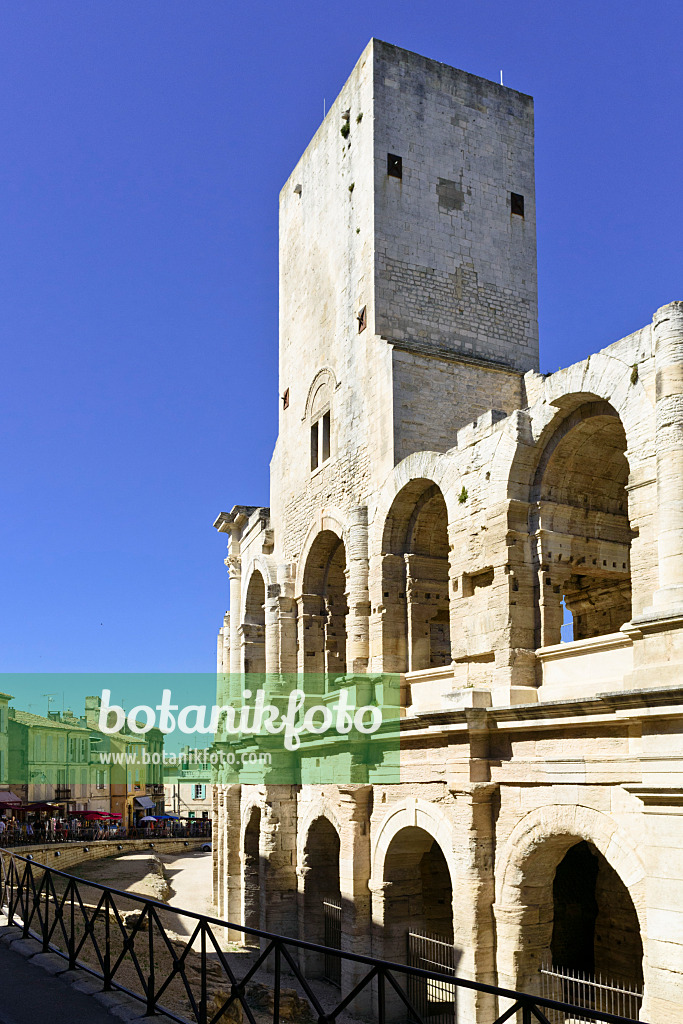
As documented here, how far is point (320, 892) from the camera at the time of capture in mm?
17984

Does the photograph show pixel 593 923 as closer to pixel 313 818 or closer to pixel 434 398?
pixel 313 818

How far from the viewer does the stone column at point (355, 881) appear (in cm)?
1499

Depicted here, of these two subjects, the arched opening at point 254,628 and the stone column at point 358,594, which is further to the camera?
the arched opening at point 254,628

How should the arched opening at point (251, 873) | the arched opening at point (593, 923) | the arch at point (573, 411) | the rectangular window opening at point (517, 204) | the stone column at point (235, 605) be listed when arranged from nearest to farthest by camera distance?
the arch at point (573, 411) < the arched opening at point (593, 923) < the rectangular window opening at point (517, 204) < the arched opening at point (251, 873) < the stone column at point (235, 605)

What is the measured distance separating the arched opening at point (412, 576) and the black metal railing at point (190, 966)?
4.79 meters

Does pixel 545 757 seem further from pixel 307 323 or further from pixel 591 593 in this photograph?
pixel 307 323

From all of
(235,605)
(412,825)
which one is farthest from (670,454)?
(235,605)

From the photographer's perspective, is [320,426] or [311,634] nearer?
[320,426]

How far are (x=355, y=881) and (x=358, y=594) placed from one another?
15.3ft

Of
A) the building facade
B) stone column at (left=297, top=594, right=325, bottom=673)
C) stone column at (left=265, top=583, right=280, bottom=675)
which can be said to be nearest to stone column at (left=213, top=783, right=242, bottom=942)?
the building facade

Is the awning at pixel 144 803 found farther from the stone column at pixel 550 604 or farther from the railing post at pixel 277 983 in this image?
the railing post at pixel 277 983

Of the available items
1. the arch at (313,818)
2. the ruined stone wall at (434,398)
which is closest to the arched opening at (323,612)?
the arch at (313,818)

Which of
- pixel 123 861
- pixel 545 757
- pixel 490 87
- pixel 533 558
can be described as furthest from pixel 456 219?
pixel 123 861

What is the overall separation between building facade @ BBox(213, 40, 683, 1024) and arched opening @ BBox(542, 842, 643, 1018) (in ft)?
0.15
